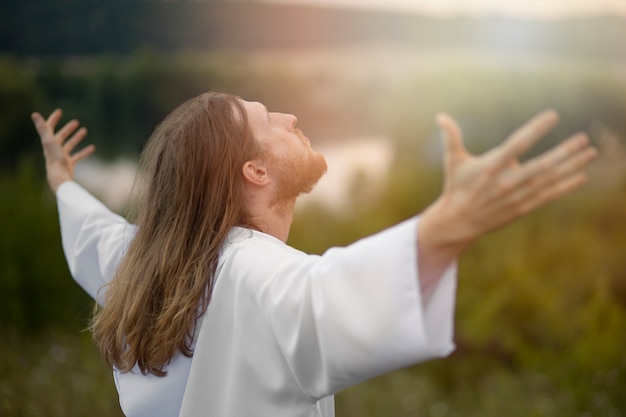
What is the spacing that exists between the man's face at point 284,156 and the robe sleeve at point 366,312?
331mm

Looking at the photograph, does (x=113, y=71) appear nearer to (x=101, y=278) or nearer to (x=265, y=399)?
(x=101, y=278)

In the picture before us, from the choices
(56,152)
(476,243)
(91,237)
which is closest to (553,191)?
(91,237)

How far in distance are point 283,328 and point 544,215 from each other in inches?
98.7

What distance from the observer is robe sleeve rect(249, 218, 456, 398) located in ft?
3.10

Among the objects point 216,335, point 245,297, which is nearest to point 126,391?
point 216,335

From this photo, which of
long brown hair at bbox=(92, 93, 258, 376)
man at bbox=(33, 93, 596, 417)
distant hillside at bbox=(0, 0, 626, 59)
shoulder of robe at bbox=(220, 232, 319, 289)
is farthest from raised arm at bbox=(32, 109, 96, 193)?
distant hillside at bbox=(0, 0, 626, 59)

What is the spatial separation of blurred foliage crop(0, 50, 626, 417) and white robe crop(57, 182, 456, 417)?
1963 mm

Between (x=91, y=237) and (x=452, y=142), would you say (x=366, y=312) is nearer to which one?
(x=452, y=142)

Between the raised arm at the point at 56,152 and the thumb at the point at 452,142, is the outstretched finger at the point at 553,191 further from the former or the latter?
the raised arm at the point at 56,152

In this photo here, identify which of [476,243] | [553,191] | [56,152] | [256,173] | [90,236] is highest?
[553,191]

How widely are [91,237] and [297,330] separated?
0.85 metres

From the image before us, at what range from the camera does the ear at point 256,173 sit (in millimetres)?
1332

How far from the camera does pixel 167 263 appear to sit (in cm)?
131

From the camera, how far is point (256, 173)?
1.35m
